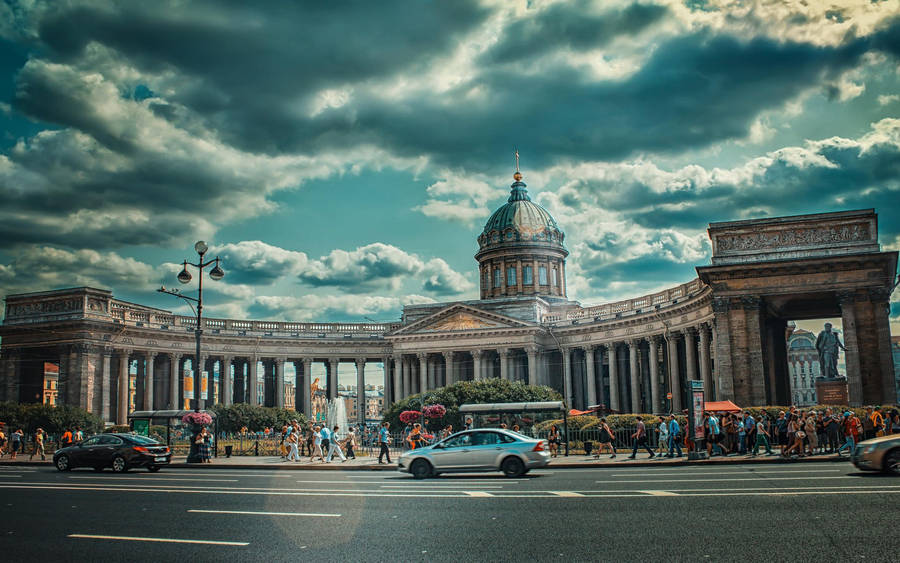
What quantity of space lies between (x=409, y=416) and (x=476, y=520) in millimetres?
38088

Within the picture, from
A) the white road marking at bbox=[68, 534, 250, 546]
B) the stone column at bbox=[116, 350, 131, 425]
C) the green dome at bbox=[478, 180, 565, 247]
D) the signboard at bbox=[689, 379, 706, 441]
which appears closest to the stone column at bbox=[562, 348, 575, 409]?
the green dome at bbox=[478, 180, 565, 247]

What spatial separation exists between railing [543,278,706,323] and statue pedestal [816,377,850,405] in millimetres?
9944

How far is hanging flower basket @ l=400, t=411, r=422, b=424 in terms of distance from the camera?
5166 cm

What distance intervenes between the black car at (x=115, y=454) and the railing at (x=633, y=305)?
3869cm

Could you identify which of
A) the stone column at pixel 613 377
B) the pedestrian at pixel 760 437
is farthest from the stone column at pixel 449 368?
the pedestrian at pixel 760 437

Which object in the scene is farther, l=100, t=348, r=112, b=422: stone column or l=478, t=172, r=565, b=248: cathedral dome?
l=478, t=172, r=565, b=248: cathedral dome

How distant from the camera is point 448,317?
266ft

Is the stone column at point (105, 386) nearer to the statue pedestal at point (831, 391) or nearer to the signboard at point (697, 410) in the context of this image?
the signboard at point (697, 410)

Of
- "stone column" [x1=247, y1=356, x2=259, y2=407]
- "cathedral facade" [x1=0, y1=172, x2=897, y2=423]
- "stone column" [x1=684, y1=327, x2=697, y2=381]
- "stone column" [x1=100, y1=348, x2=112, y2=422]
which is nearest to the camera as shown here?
"cathedral facade" [x1=0, y1=172, x2=897, y2=423]

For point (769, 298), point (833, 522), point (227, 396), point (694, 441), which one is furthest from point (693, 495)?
point (227, 396)

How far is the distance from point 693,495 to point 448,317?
64.5 m

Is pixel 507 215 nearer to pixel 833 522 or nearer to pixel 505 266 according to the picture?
pixel 505 266

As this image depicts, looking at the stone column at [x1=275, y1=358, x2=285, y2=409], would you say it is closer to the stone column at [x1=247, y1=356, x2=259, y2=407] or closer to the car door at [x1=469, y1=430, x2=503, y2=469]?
the stone column at [x1=247, y1=356, x2=259, y2=407]

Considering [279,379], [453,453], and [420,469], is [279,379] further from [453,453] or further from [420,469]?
[453,453]
